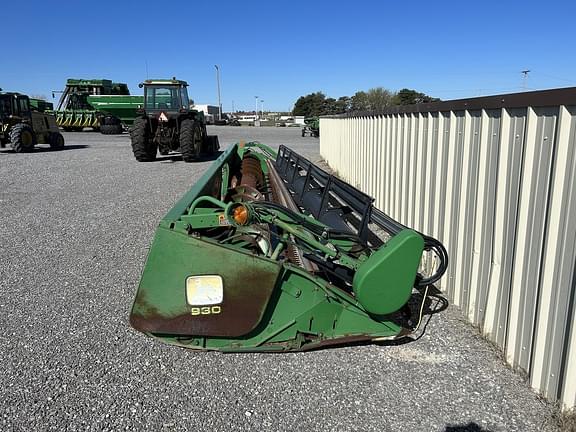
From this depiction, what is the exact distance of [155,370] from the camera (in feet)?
9.57

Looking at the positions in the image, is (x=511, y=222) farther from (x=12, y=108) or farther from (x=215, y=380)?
(x=12, y=108)

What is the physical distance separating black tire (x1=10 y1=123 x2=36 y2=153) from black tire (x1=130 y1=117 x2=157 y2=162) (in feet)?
18.0

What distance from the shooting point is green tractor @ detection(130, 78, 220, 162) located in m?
14.2

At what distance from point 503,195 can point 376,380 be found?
1381 mm

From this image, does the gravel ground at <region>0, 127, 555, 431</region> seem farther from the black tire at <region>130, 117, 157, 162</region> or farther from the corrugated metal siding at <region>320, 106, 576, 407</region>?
the black tire at <region>130, 117, 157, 162</region>

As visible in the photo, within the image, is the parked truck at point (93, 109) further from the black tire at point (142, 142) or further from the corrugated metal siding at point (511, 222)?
the corrugated metal siding at point (511, 222)

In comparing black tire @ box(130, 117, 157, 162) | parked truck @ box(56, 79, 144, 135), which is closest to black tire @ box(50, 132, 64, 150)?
black tire @ box(130, 117, 157, 162)

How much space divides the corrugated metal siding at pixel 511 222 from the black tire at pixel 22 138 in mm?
16718

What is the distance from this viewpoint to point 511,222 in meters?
2.91

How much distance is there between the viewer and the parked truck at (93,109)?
28.5 m

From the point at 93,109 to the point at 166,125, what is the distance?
1896 cm

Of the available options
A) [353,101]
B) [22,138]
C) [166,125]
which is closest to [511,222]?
[166,125]

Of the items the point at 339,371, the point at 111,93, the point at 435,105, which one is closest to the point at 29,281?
the point at 339,371

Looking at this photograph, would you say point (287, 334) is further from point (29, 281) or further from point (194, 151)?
point (194, 151)
